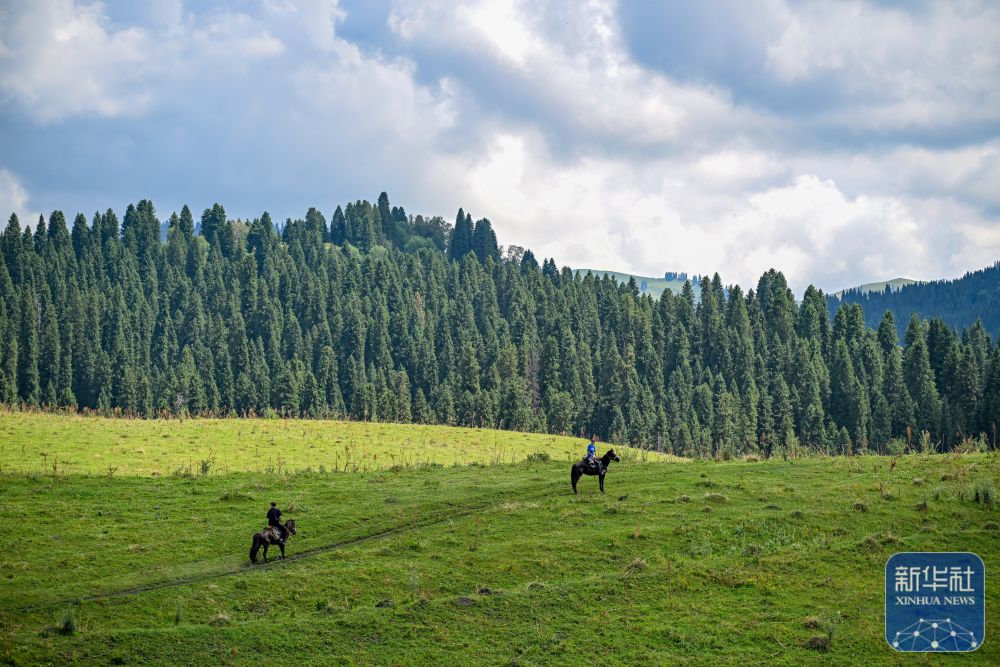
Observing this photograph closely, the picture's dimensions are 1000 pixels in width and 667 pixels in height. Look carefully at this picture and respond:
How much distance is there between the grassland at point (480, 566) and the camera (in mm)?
24016

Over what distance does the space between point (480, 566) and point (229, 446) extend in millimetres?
33880

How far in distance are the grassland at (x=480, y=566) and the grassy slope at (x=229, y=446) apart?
640 cm

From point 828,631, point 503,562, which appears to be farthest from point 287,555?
point 828,631

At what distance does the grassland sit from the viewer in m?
A: 24.0

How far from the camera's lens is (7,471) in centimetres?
4184

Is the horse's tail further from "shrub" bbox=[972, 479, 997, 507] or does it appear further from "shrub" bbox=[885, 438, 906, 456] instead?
"shrub" bbox=[885, 438, 906, 456]

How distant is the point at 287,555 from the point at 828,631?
17822mm

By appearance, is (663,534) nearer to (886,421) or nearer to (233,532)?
(233,532)

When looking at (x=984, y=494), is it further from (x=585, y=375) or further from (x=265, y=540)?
(x=585, y=375)

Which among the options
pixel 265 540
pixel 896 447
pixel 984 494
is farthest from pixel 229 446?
pixel 896 447

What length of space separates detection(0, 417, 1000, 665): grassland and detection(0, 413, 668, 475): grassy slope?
640 centimetres

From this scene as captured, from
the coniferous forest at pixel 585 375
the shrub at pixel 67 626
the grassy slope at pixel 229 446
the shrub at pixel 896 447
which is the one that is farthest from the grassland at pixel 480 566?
the coniferous forest at pixel 585 375

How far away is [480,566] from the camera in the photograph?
29812mm

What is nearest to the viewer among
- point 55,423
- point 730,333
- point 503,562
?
point 503,562
